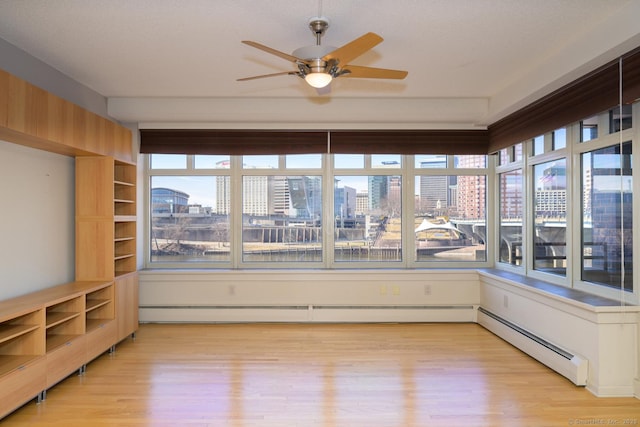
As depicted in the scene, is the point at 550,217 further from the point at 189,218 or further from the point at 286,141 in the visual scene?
the point at 189,218

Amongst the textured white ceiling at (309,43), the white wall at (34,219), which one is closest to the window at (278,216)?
the textured white ceiling at (309,43)

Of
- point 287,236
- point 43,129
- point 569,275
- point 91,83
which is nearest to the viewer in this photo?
point 43,129

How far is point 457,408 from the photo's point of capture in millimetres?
2701

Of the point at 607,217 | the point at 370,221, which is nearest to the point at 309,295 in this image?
the point at 370,221

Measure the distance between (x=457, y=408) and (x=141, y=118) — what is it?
446 cm

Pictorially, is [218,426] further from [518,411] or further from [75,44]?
[75,44]

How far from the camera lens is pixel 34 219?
3.38 meters

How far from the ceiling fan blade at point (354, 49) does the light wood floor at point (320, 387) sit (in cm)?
236

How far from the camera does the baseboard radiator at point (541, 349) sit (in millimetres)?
2998

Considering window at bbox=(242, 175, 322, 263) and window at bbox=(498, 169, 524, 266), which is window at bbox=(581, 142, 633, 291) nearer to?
window at bbox=(498, 169, 524, 266)

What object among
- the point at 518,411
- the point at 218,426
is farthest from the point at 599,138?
the point at 218,426

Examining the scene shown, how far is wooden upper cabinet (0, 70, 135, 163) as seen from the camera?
2.60m

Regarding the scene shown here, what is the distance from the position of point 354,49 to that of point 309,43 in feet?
3.45

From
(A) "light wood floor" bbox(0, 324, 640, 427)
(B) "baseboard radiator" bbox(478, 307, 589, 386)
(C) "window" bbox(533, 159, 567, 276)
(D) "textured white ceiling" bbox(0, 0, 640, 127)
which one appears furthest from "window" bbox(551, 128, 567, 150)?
(A) "light wood floor" bbox(0, 324, 640, 427)
